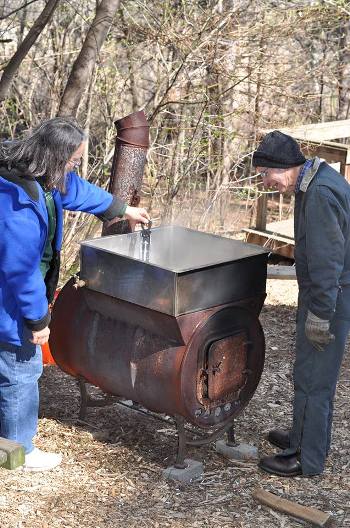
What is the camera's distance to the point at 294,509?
3641mm

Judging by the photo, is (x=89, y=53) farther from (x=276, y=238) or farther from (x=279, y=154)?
(x=276, y=238)

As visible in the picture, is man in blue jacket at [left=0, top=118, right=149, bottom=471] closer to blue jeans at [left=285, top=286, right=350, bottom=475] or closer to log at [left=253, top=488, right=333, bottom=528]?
log at [left=253, top=488, right=333, bottom=528]

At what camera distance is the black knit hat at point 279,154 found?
3729 millimetres

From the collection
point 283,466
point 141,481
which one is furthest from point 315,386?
point 141,481

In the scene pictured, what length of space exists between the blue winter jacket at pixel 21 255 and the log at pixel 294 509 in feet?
4.41

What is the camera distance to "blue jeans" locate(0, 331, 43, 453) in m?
3.83

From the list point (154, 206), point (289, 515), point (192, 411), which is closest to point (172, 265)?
point (192, 411)

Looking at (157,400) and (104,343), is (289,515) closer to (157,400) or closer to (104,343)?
(157,400)

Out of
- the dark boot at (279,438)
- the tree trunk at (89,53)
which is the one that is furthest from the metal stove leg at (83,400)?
the tree trunk at (89,53)

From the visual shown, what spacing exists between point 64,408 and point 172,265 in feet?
3.87

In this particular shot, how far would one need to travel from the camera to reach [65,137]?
360 centimetres

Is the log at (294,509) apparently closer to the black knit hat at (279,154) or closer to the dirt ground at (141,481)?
the dirt ground at (141,481)

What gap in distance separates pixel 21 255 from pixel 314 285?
4.46 feet

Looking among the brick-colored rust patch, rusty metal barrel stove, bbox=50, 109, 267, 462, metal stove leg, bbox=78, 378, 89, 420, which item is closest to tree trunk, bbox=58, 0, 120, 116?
rusty metal barrel stove, bbox=50, 109, 267, 462
